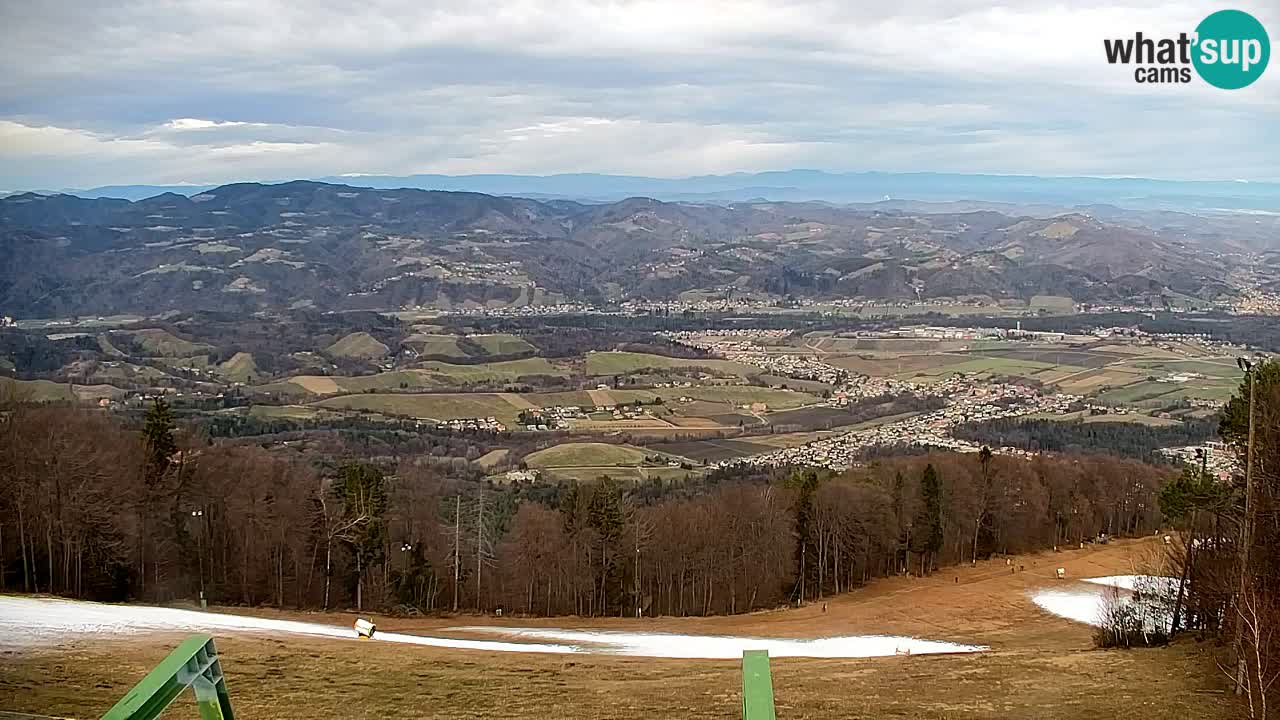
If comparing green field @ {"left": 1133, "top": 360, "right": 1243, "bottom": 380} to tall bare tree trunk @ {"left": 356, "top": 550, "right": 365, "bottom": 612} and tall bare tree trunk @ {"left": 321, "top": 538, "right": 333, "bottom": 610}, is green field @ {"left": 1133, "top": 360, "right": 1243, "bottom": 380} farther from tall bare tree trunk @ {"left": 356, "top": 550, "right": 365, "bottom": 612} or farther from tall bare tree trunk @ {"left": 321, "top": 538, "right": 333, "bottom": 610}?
tall bare tree trunk @ {"left": 321, "top": 538, "right": 333, "bottom": 610}

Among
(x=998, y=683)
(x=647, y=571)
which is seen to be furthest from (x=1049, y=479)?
(x=998, y=683)

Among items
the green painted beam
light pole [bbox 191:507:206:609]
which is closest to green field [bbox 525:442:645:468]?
light pole [bbox 191:507:206:609]

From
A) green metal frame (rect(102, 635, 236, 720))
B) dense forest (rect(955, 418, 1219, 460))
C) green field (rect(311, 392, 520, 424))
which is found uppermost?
green metal frame (rect(102, 635, 236, 720))

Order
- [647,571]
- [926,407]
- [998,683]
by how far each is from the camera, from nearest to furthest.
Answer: [998,683], [647,571], [926,407]

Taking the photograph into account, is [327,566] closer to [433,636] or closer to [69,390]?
[433,636]

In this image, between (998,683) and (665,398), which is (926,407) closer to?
(665,398)
